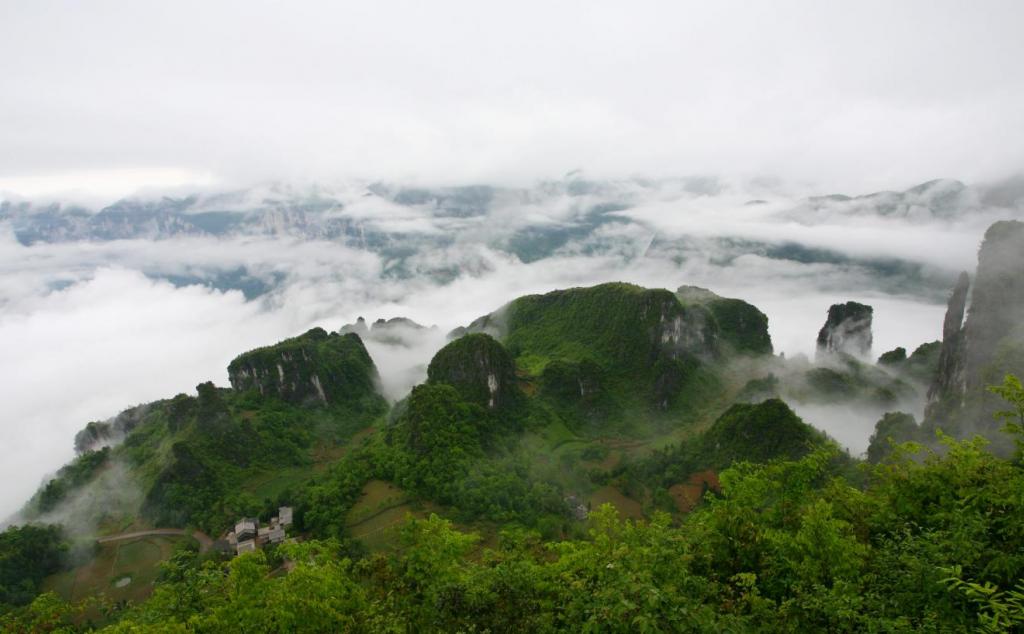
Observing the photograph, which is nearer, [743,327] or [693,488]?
[693,488]

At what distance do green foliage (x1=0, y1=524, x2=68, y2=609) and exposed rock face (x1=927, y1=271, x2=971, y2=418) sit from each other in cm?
10783

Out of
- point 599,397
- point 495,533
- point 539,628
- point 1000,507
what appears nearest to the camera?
point 539,628

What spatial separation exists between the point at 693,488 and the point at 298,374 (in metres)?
74.8

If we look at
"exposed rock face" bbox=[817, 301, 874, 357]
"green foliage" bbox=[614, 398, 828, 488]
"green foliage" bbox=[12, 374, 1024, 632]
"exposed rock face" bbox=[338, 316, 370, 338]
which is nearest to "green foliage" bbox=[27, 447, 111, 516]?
"exposed rock face" bbox=[338, 316, 370, 338]

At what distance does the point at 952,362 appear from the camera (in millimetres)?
70312

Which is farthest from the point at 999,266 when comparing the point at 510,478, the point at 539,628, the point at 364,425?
the point at 364,425

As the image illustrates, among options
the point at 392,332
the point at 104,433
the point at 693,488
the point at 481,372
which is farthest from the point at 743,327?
the point at 104,433

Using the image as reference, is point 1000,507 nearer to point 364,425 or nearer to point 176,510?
point 176,510

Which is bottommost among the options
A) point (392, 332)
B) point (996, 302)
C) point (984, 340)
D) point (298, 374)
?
point (392, 332)

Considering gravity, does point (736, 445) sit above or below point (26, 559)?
above

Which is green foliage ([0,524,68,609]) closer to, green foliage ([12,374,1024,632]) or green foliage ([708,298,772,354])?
green foliage ([12,374,1024,632])

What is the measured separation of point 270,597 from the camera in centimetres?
1705

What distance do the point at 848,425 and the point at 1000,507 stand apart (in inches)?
3434

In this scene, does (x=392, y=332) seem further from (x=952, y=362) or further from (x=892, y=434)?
(x=952, y=362)
